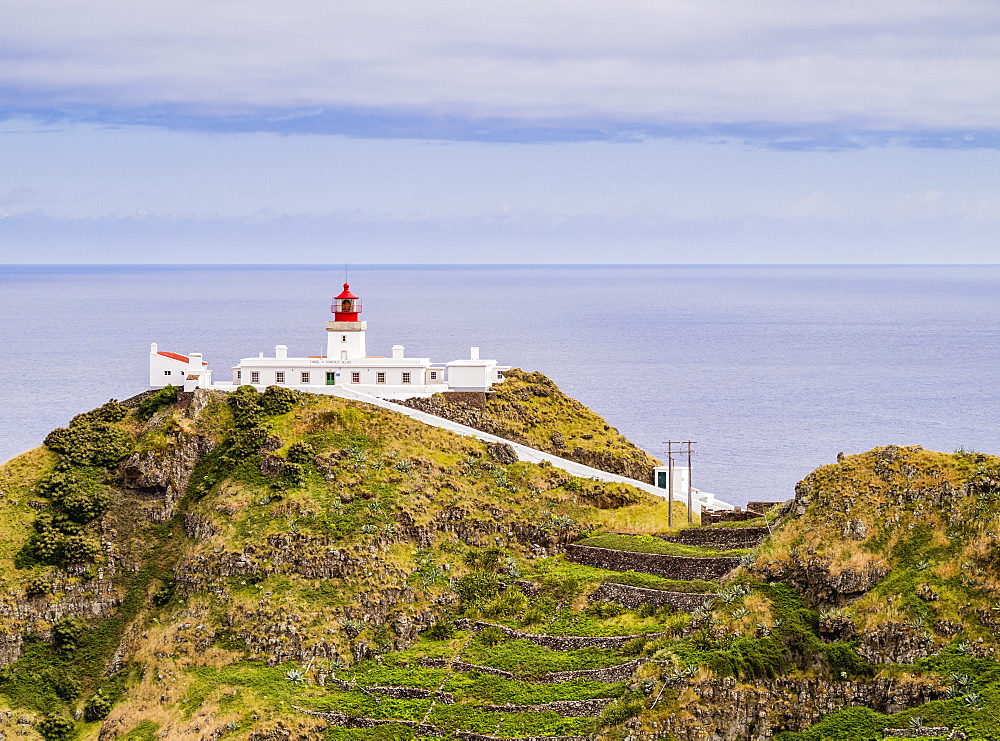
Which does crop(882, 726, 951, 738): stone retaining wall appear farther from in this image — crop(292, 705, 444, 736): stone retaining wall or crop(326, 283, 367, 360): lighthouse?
crop(326, 283, 367, 360): lighthouse

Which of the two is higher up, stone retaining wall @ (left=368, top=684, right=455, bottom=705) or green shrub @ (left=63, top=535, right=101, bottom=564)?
green shrub @ (left=63, top=535, right=101, bottom=564)

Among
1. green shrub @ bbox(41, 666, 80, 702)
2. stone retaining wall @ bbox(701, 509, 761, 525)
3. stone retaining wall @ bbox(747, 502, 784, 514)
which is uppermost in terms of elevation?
stone retaining wall @ bbox(747, 502, 784, 514)

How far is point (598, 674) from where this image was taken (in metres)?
60.3

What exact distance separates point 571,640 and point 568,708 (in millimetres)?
5688

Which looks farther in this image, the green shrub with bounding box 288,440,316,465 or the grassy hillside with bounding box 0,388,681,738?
the green shrub with bounding box 288,440,316,465

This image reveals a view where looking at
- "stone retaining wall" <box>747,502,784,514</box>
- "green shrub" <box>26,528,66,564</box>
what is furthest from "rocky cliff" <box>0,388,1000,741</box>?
"stone retaining wall" <box>747,502,784,514</box>

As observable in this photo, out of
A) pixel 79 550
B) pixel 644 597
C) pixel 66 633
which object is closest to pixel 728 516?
pixel 644 597

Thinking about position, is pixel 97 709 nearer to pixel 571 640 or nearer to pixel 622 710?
pixel 571 640

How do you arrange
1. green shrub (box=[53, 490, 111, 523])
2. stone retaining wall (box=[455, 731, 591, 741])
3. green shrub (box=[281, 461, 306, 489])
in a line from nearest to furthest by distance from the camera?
stone retaining wall (box=[455, 731, 591, 741]) → green shrub (box=[281, 461, 306, 489]) → green shrub (box=[53, 490, 111, 523])

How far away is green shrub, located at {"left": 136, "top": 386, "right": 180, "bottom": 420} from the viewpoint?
271 ft

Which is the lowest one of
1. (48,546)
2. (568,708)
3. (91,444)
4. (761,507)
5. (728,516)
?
(568,708)

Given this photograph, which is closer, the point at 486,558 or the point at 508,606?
the point at 508,606

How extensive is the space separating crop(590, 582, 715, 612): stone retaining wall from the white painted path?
14.9m

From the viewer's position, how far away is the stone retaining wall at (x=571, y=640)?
62.5 metres
